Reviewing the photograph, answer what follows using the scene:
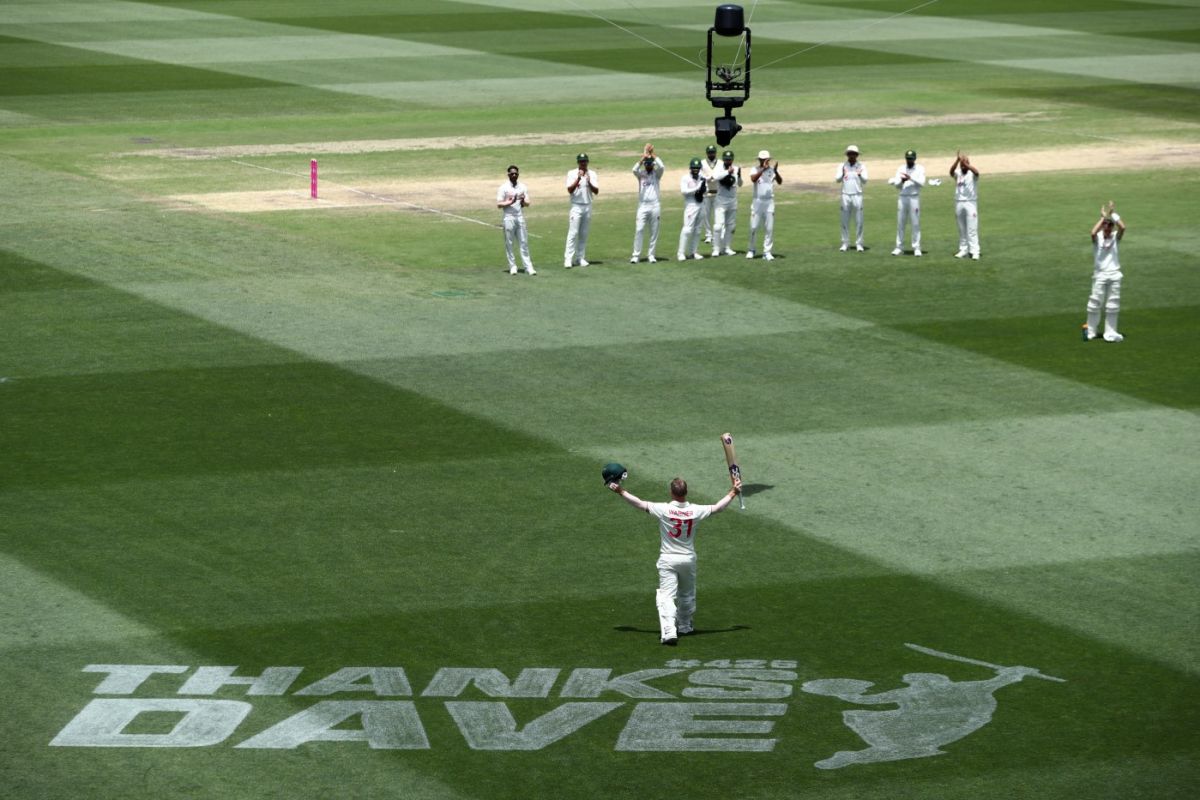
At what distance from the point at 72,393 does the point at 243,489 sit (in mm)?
5759

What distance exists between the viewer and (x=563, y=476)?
2603 centimetres

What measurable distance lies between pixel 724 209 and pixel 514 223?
4.62m

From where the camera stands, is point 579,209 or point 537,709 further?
point 579,209

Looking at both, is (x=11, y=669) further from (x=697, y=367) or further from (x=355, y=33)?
(x=355, y=33)

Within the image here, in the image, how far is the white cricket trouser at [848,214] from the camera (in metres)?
40.8

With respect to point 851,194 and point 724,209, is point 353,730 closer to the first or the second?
point 724,209

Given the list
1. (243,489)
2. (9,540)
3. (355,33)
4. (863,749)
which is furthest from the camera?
(355,33)

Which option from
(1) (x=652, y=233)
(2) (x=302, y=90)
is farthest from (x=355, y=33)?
(1) (x=652, y=233)

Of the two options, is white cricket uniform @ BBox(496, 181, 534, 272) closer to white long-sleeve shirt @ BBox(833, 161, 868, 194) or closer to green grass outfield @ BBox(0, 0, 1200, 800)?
green grass outfield @ BBox(0, 0, 1200, 800)

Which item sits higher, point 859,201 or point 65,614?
point 859,201

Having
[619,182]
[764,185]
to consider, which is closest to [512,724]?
[764,185]

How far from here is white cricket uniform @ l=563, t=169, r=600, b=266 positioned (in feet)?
127

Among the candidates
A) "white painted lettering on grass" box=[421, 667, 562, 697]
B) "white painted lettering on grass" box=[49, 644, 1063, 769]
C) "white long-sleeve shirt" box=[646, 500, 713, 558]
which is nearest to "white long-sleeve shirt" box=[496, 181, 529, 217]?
"white long-sleeve shirt" box=[646, 500, 713, 558]

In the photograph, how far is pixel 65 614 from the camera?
21078 mm
